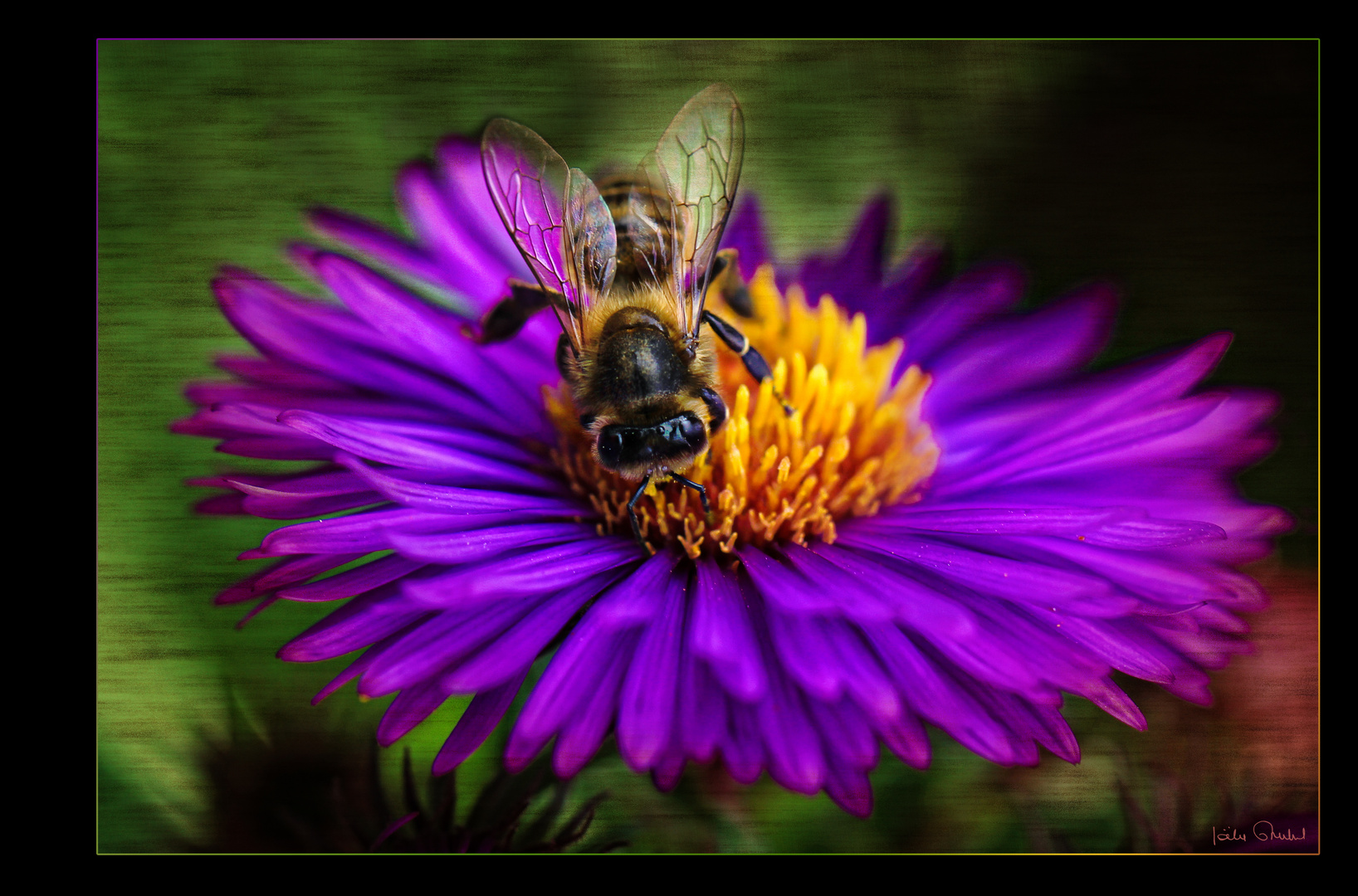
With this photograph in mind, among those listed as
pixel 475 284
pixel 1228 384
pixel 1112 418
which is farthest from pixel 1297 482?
pixel 475 284

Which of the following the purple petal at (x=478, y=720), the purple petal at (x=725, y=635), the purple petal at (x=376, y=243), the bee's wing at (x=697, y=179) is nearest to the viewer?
the purple petal at (x=725, y=635)

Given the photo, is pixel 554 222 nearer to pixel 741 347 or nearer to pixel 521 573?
pixel 741 347

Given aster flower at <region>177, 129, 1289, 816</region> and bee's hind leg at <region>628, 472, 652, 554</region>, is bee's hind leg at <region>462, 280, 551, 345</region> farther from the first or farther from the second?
bee's hind leg at <region>628, 472, 652, 554</region>

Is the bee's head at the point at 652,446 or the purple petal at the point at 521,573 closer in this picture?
the purple petal at the point at 521,573
